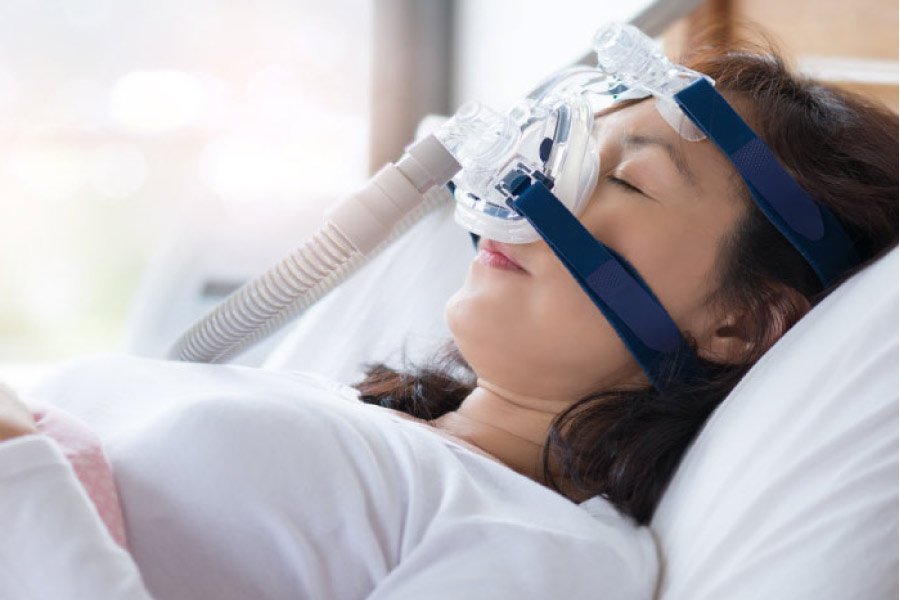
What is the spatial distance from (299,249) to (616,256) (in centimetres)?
43

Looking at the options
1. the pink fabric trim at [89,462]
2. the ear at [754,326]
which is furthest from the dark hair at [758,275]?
the pink fabric trim at [89,462]

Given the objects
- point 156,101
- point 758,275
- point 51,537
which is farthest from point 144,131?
point 51,537

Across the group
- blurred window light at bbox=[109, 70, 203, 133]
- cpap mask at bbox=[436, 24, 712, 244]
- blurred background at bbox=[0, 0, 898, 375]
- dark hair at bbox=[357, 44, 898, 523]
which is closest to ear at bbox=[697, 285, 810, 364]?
dark hair at bbox=[357, 44, 898, 523]

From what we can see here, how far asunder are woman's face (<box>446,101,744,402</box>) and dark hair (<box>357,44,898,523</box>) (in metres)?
0.03

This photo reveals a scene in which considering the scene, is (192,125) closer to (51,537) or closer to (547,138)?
(547,138)

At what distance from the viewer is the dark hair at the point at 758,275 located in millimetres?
1271

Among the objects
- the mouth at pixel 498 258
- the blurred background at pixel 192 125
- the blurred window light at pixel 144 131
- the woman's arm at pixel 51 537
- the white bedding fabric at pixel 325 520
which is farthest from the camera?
the blurred window light at pixel 144 131

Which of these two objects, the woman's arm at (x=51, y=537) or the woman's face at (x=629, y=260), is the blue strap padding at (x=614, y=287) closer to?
the woman's face at (x=629, y=260)

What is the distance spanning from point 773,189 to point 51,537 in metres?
0.93

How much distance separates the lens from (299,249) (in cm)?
135

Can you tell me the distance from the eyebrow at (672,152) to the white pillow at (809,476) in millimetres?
268

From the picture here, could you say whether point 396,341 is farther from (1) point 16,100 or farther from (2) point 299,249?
(1) point 16,100

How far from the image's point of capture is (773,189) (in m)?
1.27

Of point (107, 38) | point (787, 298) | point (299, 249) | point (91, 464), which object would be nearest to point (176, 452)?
point (91, 464)
